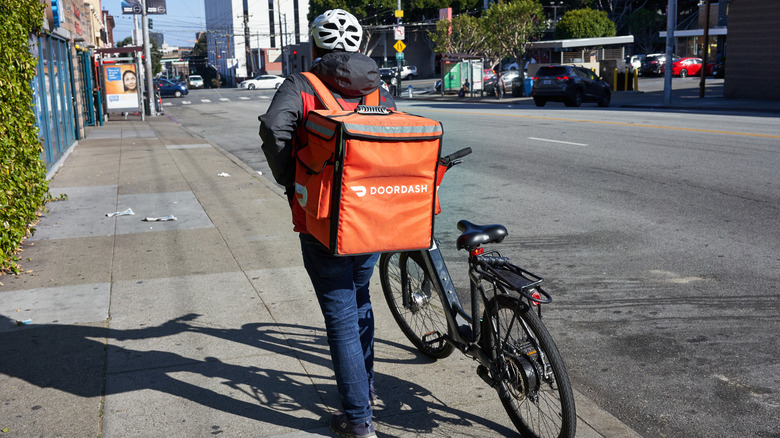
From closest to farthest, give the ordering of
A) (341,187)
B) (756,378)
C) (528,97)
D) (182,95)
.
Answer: (341,187) → (756,378) → (528,97) → (182,95)

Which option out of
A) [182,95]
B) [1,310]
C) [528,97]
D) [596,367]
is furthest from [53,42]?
[182,95]

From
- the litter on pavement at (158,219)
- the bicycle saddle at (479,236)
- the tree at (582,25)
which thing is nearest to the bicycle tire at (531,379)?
the bicycle saddle at (479,236)

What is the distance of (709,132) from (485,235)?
14.0 metres

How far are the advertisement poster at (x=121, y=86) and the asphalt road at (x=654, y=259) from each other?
52.3 feet

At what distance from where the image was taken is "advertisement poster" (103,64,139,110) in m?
27.9

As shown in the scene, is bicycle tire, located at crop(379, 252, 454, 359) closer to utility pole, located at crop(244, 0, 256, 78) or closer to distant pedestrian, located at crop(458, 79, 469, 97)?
distant pedestrian, located at crop(458, 79, 469, 97)

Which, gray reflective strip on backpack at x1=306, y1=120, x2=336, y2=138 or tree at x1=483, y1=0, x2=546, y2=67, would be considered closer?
gray reflective strip on backpack at x1=306, y1=120, x2=336, y2=138

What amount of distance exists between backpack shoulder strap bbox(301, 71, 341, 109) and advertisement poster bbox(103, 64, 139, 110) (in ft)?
88.3

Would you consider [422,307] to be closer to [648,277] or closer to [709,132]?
[648,277]

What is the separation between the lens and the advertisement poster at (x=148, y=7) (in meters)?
32.4

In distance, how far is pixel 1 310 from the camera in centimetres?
531

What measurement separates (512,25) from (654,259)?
1603 inches

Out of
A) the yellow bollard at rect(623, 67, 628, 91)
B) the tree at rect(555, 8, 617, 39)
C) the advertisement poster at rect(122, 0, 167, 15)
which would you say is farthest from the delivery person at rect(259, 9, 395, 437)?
the tree at rect(555, 8, 617, 39)

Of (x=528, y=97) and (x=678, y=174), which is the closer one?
(x=678, y=174)
